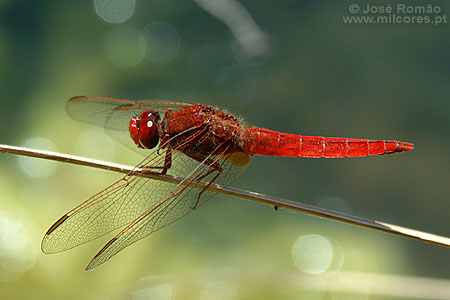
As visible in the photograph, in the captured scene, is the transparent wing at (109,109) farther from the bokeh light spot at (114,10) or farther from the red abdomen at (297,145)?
the bokeh light spot at (114,10)

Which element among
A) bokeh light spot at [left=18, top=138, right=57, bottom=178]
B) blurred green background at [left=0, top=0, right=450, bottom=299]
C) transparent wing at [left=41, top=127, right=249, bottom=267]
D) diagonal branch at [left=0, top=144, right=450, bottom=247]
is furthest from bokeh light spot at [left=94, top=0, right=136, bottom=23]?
diagonal branch at [left=0, top=144, right=450, bottom=247]

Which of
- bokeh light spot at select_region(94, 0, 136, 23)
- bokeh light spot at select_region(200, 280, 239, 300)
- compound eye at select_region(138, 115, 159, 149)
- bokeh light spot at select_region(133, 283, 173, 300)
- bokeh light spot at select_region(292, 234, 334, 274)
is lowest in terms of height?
bokeh light spot at select_region(133, 283, 173, 300)

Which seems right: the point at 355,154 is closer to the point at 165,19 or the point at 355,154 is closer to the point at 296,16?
the point at 296,16

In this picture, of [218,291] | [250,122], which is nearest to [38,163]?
[218,291]

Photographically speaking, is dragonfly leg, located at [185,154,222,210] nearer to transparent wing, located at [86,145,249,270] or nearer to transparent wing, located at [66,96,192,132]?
transparent wing, located at [86,145,249,270]

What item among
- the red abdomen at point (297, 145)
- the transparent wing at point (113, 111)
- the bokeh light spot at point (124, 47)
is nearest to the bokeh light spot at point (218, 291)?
the red abdomen at point (297, 145)

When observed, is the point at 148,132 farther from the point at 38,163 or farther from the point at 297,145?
the point at 297,145
